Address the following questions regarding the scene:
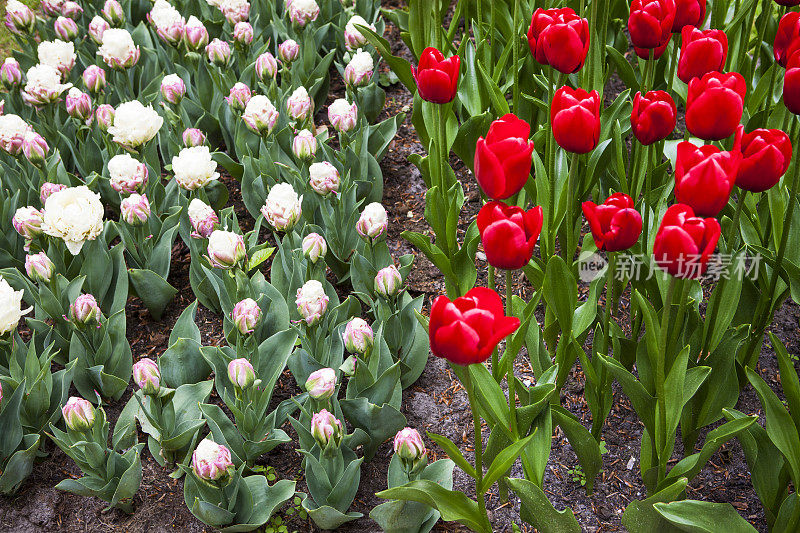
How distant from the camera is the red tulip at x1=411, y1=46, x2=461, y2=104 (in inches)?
72.0

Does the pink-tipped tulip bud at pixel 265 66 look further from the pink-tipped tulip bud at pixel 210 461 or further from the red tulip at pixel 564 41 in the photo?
the pink-tipped tulip bud at pixel 210 461

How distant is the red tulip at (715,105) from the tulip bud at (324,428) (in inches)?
41.8

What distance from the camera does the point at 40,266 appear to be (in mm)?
2252

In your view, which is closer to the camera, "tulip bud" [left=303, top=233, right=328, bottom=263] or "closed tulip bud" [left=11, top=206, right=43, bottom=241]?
"tulip bud" [left=303, top=233, right=328, bottom=263]

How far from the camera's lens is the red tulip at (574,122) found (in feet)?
5.05

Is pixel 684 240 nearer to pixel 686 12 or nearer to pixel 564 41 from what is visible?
pixel 564 41

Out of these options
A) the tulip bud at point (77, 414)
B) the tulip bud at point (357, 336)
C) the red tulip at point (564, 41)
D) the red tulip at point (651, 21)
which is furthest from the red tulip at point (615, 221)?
A: the tulip bud at point (77, 414)

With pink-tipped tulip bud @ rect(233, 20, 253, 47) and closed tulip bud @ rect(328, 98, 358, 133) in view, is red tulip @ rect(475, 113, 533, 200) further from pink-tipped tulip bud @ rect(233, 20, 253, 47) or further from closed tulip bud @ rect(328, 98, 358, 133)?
pink-tipped tulip bud @ rect(233, 20, 253, 47)

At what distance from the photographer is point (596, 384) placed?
194 centimetres

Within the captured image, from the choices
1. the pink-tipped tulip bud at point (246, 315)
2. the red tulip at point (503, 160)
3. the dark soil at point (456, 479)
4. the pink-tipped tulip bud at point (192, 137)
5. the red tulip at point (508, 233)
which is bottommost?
the dark soil at point (456, 479)

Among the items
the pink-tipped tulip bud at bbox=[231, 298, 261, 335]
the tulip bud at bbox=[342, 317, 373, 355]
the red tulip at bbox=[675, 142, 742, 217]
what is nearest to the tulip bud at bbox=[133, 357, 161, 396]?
the pink-tipped tulip bud at bbox=[231, 298, 261, 335]

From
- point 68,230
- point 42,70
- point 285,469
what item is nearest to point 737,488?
point 285,469

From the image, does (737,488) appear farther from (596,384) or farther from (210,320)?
(210,320)

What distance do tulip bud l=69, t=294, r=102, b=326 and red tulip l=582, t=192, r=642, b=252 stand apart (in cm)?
146
